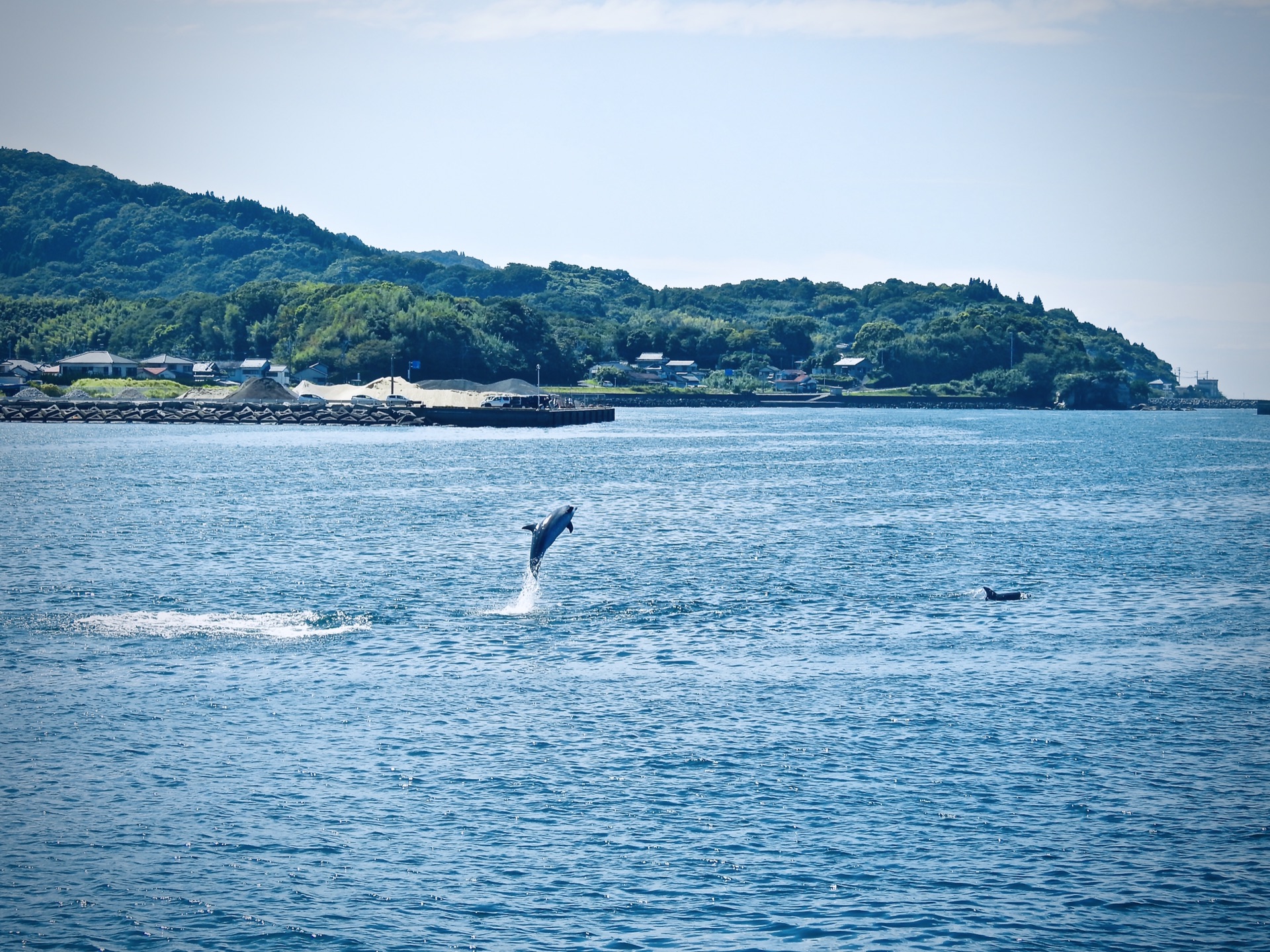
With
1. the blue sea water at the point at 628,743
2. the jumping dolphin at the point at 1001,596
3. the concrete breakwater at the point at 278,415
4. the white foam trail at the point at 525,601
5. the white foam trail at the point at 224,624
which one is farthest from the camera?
the concrete breakwater at the point at 278,415

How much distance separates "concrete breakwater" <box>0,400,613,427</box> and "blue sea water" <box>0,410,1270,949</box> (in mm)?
117591

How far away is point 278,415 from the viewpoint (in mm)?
197250

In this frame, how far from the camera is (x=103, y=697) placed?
3416 centimetres

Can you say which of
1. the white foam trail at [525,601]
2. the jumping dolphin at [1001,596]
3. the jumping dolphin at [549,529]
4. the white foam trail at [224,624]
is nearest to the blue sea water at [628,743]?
the white foam trail at [224,624]

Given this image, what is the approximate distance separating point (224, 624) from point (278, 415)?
6250 inches

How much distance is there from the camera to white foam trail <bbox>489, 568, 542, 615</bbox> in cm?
4722

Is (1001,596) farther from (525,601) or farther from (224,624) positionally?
(224,624)

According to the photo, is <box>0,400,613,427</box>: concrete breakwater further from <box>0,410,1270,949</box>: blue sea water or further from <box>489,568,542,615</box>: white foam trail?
<box>489,568,542,615</box>: white foam trail

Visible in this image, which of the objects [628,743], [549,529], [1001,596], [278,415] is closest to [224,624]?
[549,529]

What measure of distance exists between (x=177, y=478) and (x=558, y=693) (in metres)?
76.8

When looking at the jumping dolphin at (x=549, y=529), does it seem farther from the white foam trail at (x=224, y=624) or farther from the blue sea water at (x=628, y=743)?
the white foam trail at (x=224, y=624)

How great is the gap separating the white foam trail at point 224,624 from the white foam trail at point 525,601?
4.94 metres

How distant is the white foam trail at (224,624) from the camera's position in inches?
1673

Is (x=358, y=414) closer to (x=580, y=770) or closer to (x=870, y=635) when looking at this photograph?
(x=870, y=635)
